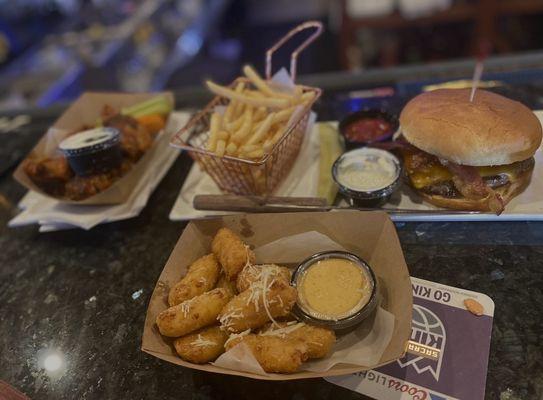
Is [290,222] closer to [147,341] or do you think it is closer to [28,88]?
[147,341]

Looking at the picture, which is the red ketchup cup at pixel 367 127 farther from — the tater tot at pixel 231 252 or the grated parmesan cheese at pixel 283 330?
the grated parmesan cheese at pixel 283 330

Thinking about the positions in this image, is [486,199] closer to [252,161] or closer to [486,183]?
[486,183]

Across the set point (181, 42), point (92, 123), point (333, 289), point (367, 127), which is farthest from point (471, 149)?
point (181, 42)

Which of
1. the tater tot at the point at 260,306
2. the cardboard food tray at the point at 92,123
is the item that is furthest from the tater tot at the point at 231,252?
the cardboard food tray at the point at 92,123

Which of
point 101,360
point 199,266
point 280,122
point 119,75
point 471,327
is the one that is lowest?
point 119,75

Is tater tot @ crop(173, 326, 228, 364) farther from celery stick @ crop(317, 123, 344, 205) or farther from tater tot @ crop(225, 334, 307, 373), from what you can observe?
celery stick @ crop(317, 123, 344, 205)

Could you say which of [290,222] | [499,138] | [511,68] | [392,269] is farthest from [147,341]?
[511,68]
